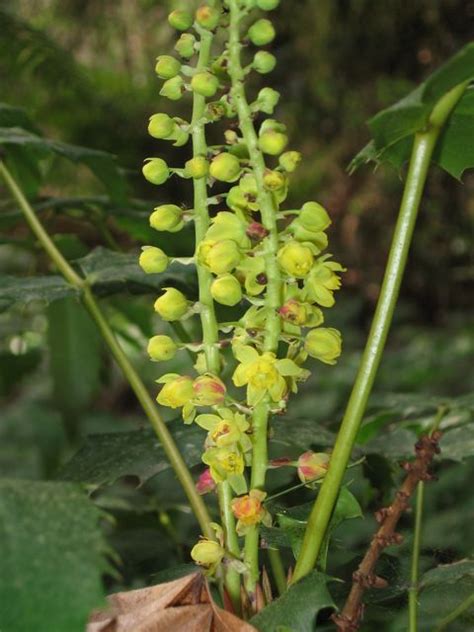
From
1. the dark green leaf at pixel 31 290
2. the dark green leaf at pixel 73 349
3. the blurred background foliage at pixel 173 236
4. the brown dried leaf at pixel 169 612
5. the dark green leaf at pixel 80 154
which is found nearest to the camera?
Answer: the brown dried leaf at pixel 169 612

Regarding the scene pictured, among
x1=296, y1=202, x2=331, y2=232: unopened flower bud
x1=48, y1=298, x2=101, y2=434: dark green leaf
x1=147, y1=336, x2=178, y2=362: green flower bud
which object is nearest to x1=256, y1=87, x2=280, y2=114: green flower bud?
x1=296, y1=202, x2=331, y2=232: unopened flower bud

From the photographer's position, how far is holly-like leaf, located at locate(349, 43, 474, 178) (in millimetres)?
637

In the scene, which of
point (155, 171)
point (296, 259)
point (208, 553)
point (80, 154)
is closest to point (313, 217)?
point (296, 259)

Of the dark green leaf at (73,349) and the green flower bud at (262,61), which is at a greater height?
the green flower bud at (262,61)

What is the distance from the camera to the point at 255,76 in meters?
3.71

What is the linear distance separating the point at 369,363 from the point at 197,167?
0.20 metres

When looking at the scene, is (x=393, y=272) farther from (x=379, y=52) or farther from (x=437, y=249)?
(x=437, y=249)

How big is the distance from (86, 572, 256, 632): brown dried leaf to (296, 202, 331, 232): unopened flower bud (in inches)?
10.6

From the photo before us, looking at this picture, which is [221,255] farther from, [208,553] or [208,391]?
[208,553]

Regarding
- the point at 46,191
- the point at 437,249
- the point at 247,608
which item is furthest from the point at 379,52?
the point at 247,608

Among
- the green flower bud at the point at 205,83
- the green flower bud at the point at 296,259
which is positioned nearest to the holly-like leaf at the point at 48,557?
the green flower bud at the point at 296,259

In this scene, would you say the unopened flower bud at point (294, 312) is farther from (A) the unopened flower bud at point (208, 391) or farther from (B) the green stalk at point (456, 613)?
(B) the green stalk at point (456, 613)

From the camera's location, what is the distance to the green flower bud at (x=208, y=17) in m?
0.73

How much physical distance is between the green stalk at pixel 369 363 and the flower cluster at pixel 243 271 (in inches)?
1.6
